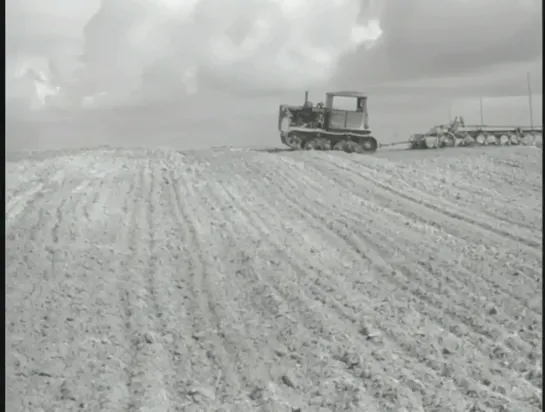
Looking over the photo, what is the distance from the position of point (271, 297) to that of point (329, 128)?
1231cm

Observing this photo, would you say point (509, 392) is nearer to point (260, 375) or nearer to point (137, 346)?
point (260, 375)

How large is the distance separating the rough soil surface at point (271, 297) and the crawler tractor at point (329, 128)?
6947mm

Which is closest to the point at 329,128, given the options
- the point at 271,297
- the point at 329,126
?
the point at 329,126

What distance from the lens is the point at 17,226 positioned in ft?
26.5

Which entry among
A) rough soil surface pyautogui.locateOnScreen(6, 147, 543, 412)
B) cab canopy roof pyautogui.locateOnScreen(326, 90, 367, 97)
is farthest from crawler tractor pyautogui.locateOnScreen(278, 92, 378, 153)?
rough soil surface pyautogui.locateOnScreen(6, 147, 543, 412)

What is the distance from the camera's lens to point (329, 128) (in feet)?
58.6

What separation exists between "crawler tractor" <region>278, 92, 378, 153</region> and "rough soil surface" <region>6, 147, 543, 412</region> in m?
6.95

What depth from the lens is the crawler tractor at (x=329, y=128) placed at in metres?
17.7

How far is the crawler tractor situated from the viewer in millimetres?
17734

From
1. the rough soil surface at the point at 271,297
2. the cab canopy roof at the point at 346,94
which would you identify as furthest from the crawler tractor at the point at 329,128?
the rough soil surface at the point at 271,297

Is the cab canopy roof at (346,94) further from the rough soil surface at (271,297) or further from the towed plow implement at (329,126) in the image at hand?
the rough soil surface at (271,297)

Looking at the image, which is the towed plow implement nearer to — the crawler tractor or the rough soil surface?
the crawler tractor

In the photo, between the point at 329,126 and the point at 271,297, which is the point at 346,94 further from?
the point at 271,297

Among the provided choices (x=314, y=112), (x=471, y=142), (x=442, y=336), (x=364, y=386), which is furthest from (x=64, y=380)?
(x=471, y=142)
